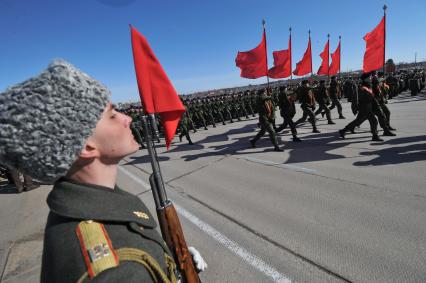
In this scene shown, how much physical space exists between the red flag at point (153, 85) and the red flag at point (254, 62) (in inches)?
413

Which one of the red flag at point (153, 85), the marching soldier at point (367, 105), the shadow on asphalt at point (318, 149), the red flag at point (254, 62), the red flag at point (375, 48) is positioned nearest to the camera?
the red flag at point (153, 85)

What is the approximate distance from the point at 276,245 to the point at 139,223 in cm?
252

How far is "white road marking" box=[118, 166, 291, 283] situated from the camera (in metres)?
2.67

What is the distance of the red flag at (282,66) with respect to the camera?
45.0 ft

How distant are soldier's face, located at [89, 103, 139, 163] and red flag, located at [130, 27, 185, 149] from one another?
3.42 ft

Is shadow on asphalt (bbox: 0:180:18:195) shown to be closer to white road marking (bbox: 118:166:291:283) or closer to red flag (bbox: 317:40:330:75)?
white road marking (bbox: 118:166:291:283)

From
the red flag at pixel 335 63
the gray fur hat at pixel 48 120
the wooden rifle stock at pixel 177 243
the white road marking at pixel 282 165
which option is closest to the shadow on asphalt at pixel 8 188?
the white road marking at pixel 282 165

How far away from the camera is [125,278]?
2.70 ft

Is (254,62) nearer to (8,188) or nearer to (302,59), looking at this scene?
(302,59)

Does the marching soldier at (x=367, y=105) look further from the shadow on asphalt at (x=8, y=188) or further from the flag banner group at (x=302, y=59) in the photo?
the shadow on asphalt at (x=8, y=188)

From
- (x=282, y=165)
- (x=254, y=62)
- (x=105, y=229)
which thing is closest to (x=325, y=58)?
(x=254, y=62)

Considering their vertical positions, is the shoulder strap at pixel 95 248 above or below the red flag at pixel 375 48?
below

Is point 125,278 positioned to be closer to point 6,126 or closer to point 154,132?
point 6,126

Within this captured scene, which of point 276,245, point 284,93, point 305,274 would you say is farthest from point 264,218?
point 284,93
